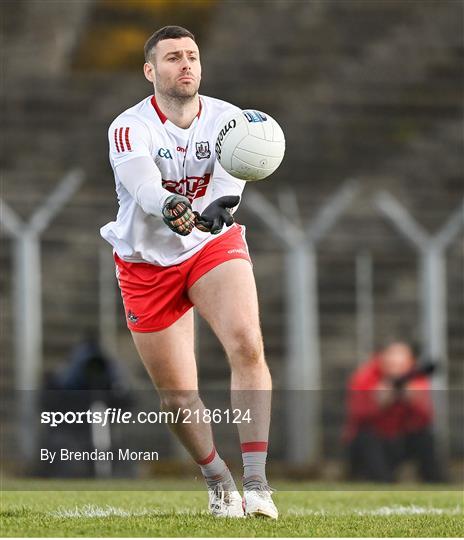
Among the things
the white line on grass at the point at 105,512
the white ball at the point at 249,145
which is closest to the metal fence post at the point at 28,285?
the white line on grass at the point at 105,512

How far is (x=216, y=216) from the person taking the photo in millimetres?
7660

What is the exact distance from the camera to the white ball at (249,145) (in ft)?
25.3

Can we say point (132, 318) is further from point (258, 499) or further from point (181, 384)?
point (258, 499)

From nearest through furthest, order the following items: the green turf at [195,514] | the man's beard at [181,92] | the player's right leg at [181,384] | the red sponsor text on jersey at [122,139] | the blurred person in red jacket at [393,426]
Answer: the green turf at [195,514] → the red sponsor text on jersey at [122,139] → the man's beard at [181,92] → the player's right leg at [181,384] → the blurred person in red jacket at [393,426]

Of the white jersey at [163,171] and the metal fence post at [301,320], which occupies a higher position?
the white jersey at [163,171]

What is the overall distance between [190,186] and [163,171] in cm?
16

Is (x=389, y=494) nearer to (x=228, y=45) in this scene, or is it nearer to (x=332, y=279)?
(x=332, y=279)

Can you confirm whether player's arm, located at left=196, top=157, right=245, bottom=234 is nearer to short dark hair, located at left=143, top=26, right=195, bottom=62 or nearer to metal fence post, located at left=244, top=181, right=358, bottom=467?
short dark hair, located at left=143, top=26, right=195, bottom=62

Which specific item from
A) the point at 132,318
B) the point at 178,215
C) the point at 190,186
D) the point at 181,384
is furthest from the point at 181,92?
the point at 181,384

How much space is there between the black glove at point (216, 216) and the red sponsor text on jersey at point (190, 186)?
0.30 metres

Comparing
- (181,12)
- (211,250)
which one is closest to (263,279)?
(181,12)

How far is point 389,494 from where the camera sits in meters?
→ 11.2

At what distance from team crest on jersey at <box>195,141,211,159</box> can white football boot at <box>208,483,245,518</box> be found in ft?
5.33

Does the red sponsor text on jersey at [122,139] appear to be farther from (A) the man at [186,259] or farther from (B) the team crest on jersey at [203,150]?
(B) the team crest on jersey at [203,150]
